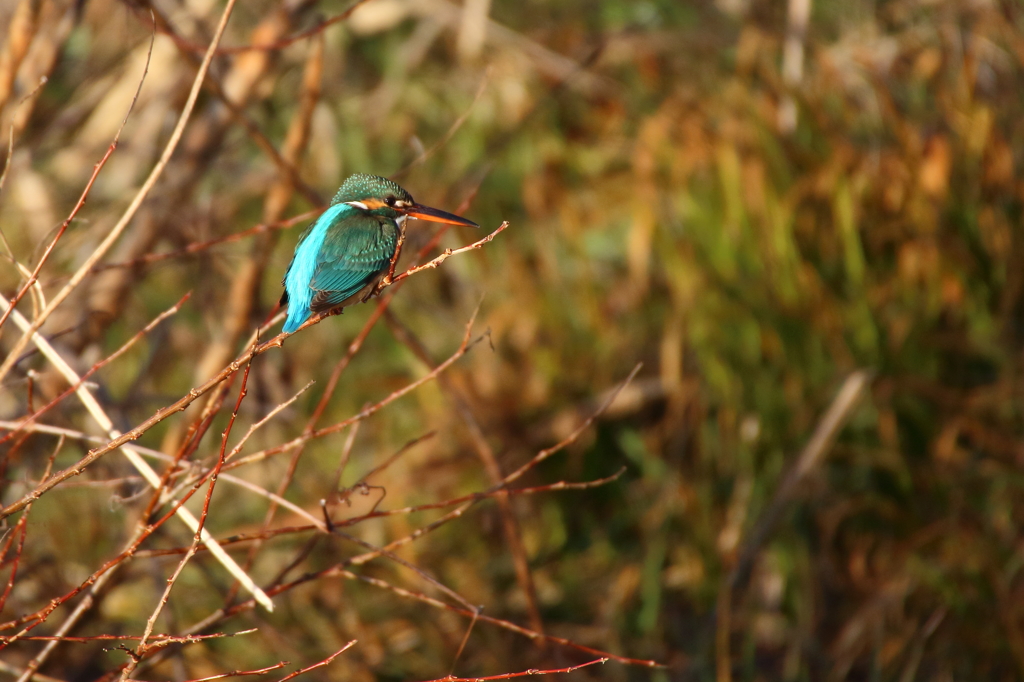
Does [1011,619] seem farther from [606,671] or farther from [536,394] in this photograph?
[536,394]

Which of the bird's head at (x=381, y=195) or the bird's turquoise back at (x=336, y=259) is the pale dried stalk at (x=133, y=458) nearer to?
the bird's turquoise back at (x=336, y=259)

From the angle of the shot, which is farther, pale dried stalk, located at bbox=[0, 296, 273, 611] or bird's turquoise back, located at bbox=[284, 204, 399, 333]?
bird's turquoise back, located at bbox=[284, 204, 399, 333]

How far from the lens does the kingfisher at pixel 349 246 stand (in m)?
2.15

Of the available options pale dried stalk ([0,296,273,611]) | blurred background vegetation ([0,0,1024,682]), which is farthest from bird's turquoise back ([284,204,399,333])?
blurred background vegetation ([0,0,1024,682])

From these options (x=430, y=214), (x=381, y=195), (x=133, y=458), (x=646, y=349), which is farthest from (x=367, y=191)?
(x=646, y=349)

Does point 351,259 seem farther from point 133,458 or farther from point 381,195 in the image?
point 133,458

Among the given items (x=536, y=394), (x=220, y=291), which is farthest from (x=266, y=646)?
(x=220, y=291)

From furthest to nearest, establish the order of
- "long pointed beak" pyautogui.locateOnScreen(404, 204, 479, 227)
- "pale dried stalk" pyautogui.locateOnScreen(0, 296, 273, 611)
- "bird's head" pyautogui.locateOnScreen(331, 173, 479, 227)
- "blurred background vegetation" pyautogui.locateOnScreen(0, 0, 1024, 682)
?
"blurred background vegetation" pyautogui.locateOnScreen(0, 0, 1024, 682) < "bird's head" pyautogui.locateOnScreen(331, 173, 479, 227) < "long pointed beak" pyautogui.locateOnScreen(404, 204, 479, 227) < "pale dried stalk" pyautogui.locateOnScreen(0, 296, 273, 611)

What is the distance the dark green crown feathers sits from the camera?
2.13m

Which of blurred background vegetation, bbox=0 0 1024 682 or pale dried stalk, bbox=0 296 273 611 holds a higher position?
pale dried stalk, bbox=0 296 273 611

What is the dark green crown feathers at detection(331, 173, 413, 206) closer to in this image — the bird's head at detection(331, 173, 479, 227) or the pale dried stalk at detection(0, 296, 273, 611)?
the bird's head at detection(331, 173, 479, 227)

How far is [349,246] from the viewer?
2.27 m

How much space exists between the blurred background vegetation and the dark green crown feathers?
769 mm

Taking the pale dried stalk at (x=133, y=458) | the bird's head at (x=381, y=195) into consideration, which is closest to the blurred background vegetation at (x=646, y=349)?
the bird's head at (x=381, y=195)
